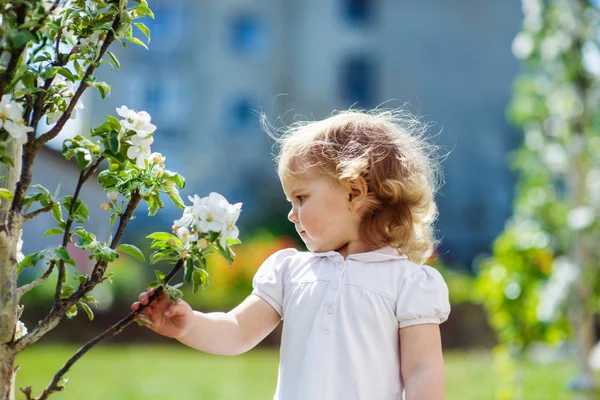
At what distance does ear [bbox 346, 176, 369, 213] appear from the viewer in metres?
2.03

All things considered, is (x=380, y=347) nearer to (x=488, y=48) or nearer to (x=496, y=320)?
(x=496, y=320)

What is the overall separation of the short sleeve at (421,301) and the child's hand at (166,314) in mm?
487

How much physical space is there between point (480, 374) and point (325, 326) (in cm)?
604

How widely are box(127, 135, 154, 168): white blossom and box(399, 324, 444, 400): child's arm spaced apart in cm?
71

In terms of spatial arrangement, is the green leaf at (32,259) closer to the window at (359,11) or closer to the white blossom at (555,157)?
the white blossom at (555,157)

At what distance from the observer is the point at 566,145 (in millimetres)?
5066

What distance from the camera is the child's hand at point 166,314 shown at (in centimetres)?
172

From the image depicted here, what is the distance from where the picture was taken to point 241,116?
20375 mm

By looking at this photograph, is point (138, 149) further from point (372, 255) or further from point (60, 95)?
point (372, 255)

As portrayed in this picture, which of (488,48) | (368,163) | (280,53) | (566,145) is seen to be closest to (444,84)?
(488,48)

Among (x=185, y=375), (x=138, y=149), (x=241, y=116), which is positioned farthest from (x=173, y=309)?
(x=241, y=116)

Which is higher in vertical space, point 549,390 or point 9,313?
point 9,313

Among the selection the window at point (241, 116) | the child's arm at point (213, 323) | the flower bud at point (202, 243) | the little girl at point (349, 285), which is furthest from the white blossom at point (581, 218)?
the window at point (241, 116)

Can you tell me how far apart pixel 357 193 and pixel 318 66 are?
1816cm
